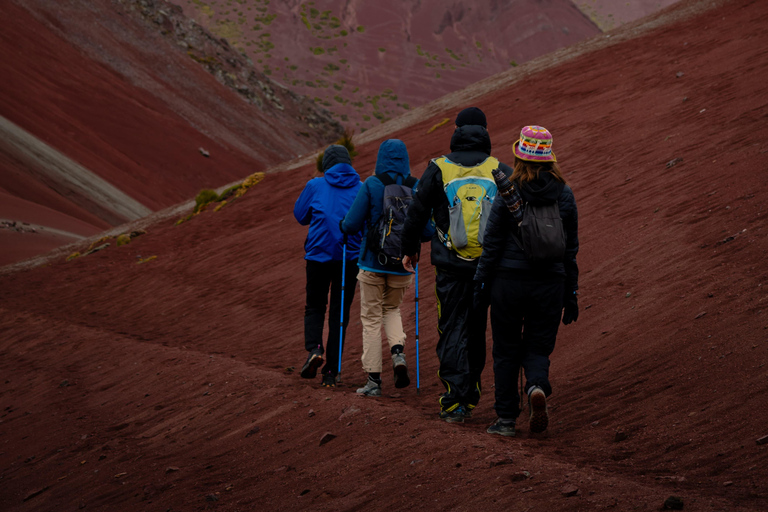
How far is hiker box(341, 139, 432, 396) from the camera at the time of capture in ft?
19.8

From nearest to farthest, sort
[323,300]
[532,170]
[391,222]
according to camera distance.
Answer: [532,170]
[391,222]
[323,300]

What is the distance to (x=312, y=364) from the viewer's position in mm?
6824

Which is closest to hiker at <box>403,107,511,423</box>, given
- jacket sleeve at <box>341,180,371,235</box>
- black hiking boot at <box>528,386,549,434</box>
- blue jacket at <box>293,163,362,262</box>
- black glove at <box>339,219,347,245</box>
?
black hiking boot at <box>528,386,549,434</box>

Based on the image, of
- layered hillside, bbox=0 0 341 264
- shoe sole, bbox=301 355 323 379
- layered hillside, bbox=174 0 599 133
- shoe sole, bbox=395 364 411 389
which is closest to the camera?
shoe sole, bbox=395 364 411 389

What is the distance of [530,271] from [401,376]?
6.34 feet

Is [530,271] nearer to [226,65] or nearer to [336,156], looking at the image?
[336,156]

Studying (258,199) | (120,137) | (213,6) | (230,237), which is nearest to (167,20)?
(120,137)

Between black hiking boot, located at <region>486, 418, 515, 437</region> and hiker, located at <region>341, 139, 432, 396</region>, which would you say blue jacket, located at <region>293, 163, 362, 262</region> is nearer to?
hiker, located at <region>341, 139, 432, 396</region>

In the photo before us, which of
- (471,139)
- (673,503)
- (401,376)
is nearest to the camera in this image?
(673,503)

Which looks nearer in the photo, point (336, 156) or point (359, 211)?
point (359, 211)

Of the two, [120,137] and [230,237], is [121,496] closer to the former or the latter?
[230,237]

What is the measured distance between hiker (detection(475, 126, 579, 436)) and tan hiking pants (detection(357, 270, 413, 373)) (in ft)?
4.90

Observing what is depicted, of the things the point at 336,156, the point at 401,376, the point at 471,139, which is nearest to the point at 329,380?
the point at 401,376

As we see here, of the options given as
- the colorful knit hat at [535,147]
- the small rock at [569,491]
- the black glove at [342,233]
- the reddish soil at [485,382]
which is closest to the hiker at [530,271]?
the colorful knit hat at [535,147]
